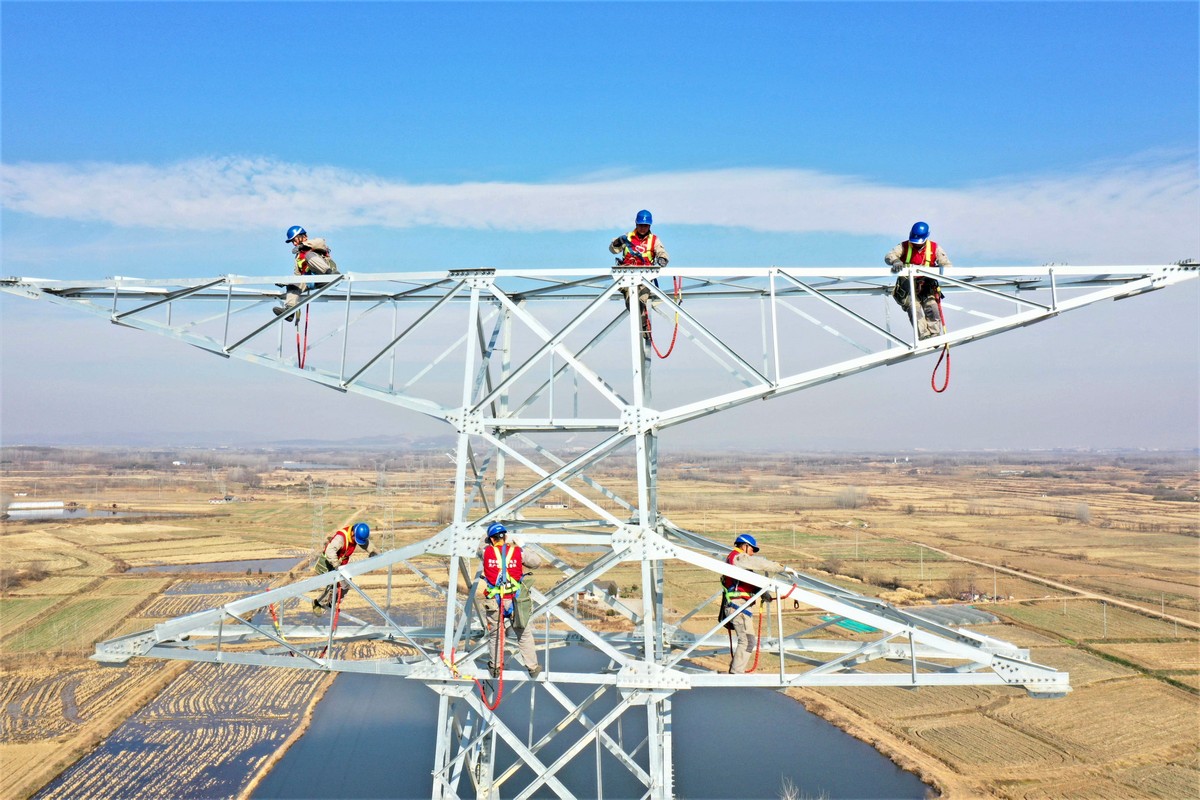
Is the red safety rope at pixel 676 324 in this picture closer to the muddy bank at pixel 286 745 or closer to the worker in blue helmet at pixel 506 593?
the worker in blue helmet at pixel 506 593

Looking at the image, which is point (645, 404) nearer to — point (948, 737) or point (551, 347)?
point (551, 347)

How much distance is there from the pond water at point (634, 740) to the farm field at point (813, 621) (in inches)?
51.1

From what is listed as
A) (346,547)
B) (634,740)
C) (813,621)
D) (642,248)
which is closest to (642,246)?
(642,248)

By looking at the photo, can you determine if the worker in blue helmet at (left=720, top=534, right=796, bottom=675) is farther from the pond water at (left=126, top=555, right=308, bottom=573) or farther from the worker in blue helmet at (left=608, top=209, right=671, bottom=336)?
the pond water at (left=126, top=555, right=308, bottom=573)

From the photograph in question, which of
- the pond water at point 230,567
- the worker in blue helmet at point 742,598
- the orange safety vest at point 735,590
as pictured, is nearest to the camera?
the worker in blue helmet at point 742,598

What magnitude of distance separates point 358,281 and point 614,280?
3.85m

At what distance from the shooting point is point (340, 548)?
1349 centimetres

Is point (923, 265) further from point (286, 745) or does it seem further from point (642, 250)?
Result: point (286, 745)

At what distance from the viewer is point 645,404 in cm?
1227

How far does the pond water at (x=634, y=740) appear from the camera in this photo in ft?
97.0

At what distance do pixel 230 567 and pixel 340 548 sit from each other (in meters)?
63.9

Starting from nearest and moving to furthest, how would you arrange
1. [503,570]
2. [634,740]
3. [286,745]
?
[503,570] → [634,740] → [286,745]

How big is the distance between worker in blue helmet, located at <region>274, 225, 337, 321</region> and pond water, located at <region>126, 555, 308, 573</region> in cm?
6066

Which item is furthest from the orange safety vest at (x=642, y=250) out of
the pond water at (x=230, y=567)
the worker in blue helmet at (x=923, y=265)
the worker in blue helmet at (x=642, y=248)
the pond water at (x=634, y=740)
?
the pond water at (x=230, y=567)
